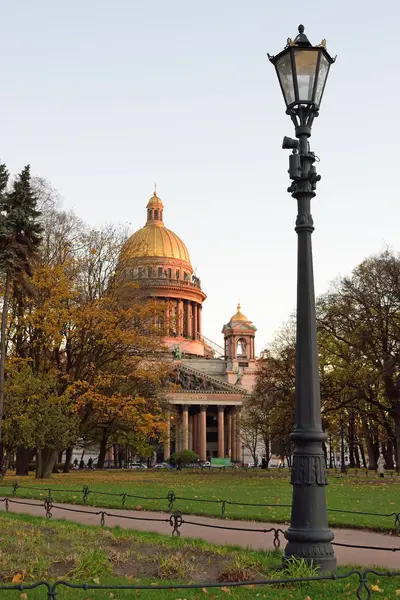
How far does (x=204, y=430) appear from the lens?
349ft

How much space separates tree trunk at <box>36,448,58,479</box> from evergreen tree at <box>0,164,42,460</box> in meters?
9.04

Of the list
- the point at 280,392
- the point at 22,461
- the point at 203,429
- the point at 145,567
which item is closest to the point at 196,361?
the point at 203,429

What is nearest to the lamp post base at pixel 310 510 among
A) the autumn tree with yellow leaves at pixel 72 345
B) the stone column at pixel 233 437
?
the autumn tree with yellow leaves at pixel 72 345

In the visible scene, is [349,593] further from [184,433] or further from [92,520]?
[184,433]

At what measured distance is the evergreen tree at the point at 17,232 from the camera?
102 feet

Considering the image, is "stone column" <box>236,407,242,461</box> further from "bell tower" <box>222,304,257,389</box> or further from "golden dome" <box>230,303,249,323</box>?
"golden dome" <box>230,303,249,323</box>

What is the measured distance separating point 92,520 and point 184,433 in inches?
3348

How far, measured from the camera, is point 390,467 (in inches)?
2475

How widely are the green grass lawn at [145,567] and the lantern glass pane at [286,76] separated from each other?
5.85 m

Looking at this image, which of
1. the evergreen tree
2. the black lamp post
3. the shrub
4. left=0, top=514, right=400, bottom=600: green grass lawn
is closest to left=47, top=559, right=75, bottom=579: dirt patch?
left=0, top=514, right=400, bottom=600: green grass lawn

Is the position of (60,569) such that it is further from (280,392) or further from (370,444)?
(370,444)

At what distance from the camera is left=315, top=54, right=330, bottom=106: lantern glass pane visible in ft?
31.3

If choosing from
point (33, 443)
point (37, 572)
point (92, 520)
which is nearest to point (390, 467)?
point (33, 443)

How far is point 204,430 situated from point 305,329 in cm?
9875
